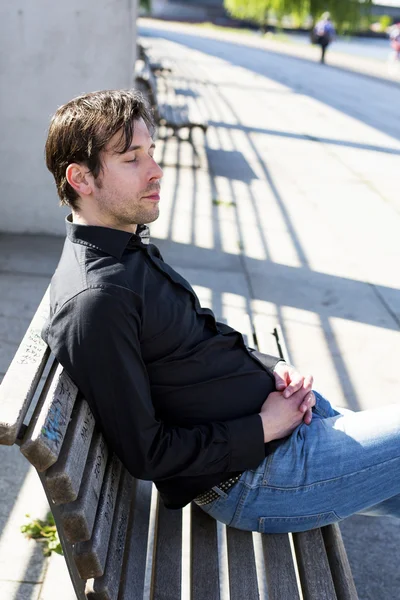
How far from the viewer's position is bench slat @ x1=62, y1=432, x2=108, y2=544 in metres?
1.79

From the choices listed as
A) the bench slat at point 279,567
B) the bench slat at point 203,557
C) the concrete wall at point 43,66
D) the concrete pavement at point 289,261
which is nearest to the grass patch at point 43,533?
the concrete pavement at point 289,261

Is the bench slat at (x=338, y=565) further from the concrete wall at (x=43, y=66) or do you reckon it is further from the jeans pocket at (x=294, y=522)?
the concrete wall at (x=43, y=66)

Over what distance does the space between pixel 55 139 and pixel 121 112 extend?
0.66 ft

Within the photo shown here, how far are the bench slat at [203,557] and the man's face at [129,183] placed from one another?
92 centimetres

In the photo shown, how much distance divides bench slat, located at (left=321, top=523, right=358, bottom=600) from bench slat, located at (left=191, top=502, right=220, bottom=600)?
333 millimetres

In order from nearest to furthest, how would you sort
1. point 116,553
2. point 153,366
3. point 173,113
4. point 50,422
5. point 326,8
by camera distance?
1. point 50,422
2. point 116,553
3. point 153,366
4. point 173,113
5. point 326,8

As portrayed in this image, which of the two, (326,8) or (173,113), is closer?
(173,113)

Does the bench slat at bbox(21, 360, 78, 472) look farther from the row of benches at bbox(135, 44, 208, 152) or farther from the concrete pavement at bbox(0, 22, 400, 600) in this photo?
the row of benches at bbox(135, 44, 208, 152)

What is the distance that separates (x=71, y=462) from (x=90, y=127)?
896 mm

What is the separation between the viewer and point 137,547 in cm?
215

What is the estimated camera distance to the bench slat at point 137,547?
2014 mm

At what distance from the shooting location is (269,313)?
5371mm

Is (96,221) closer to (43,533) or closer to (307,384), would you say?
(307,384)

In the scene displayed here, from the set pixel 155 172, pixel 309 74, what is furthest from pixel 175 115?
pixel 309 74
